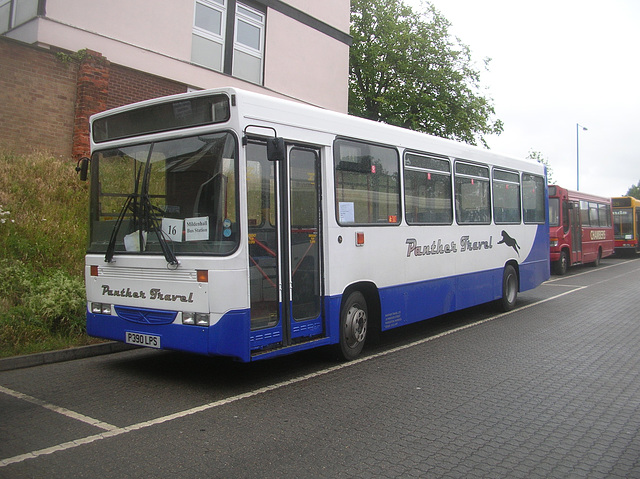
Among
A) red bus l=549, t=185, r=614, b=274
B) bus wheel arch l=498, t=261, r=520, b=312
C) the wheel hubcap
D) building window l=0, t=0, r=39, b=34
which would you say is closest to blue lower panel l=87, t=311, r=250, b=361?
the wheel hubcap

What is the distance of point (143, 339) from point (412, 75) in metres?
26.5

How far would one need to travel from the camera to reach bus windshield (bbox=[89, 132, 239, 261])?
5.98 m

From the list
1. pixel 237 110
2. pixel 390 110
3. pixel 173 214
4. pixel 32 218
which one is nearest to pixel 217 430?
pixel 173 214

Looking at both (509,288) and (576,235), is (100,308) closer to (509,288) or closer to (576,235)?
(509,288)

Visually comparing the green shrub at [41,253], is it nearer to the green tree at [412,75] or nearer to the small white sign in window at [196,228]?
the small white sign in window at [196,228]

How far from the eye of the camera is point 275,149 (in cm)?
605

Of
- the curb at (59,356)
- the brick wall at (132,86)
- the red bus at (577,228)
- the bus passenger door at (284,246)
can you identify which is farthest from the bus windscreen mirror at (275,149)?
the red bus at (577,228)

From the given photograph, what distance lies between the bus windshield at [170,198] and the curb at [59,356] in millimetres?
1612

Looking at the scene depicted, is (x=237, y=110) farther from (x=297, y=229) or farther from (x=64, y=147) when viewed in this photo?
(x=64, y=147)

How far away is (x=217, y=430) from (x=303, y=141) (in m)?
3.48

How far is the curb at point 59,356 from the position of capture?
7.00 meters

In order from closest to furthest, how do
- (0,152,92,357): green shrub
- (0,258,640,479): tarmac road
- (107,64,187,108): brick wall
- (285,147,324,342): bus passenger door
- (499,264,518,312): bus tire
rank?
(0,258,640,479): tarmac road, (285,147,324,342): bus passenger door, (0,152,92,357): green shrub, (499,264,518,312): bus tire, (107,64,187,108): brick wall

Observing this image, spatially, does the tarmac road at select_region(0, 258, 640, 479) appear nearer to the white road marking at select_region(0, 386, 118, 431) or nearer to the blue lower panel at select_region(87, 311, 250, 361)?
the white road marking at select_region(0, 386, 118, 431)

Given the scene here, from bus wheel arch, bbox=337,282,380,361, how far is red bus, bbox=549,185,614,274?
48.9 feet
